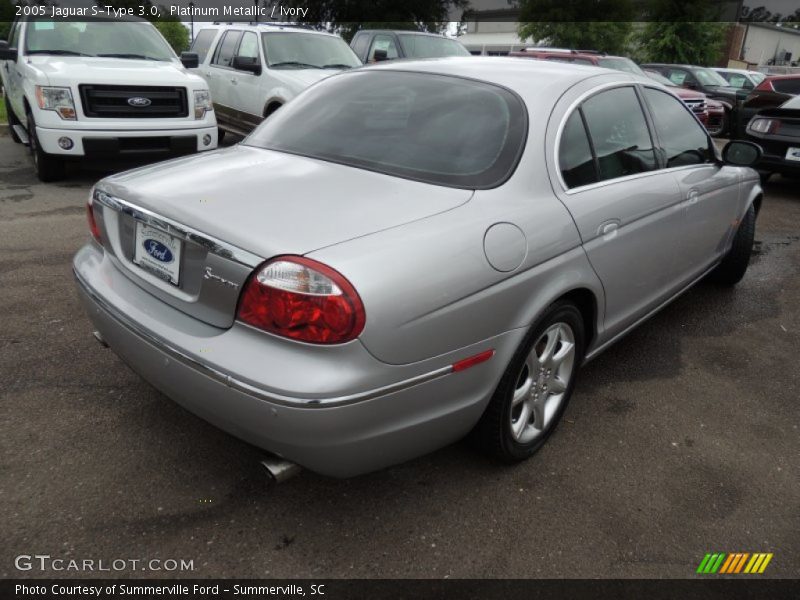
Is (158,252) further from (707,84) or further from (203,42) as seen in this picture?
(707,84)

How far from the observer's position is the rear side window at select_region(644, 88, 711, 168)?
356 centimetres

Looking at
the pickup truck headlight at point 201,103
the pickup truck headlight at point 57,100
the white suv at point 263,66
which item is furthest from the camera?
the white suv at point 263,66

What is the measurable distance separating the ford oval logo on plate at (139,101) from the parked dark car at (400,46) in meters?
4.49

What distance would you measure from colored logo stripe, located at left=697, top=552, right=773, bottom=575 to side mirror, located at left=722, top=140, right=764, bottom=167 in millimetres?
2690

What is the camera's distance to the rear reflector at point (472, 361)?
2.19 m

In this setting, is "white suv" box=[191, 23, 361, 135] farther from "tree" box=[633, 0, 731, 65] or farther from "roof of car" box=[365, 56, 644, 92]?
"tree" box=[633, 0, 731, 65]

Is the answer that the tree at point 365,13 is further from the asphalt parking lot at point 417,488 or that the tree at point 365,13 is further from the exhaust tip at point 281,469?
the exhaust tip at point 281,469

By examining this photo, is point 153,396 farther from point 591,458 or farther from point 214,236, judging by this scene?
point 591,458

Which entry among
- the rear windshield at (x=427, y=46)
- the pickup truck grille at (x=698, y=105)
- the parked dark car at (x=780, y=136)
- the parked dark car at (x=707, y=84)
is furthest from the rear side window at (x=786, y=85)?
the rear windshield at (x=427, y=46)

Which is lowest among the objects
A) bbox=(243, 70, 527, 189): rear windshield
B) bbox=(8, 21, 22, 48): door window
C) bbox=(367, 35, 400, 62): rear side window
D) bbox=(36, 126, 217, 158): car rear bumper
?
bbox=(36, 126, 217, 158): car rear bumper

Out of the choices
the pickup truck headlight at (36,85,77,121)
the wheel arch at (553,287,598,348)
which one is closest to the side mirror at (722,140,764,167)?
the wheel arch at (553,287,598,348)

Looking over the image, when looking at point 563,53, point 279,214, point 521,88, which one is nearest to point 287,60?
point 521,88

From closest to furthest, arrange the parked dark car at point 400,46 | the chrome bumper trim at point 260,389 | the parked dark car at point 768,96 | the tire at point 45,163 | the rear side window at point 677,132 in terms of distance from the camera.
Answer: the chrome bumper trim at point 260,389 → the rear side window at point 677,132 → the tire at point 45,163 → the parked dark car at point 768,96 → the parked dark car at point 400,46

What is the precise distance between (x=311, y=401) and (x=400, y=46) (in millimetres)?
9797
